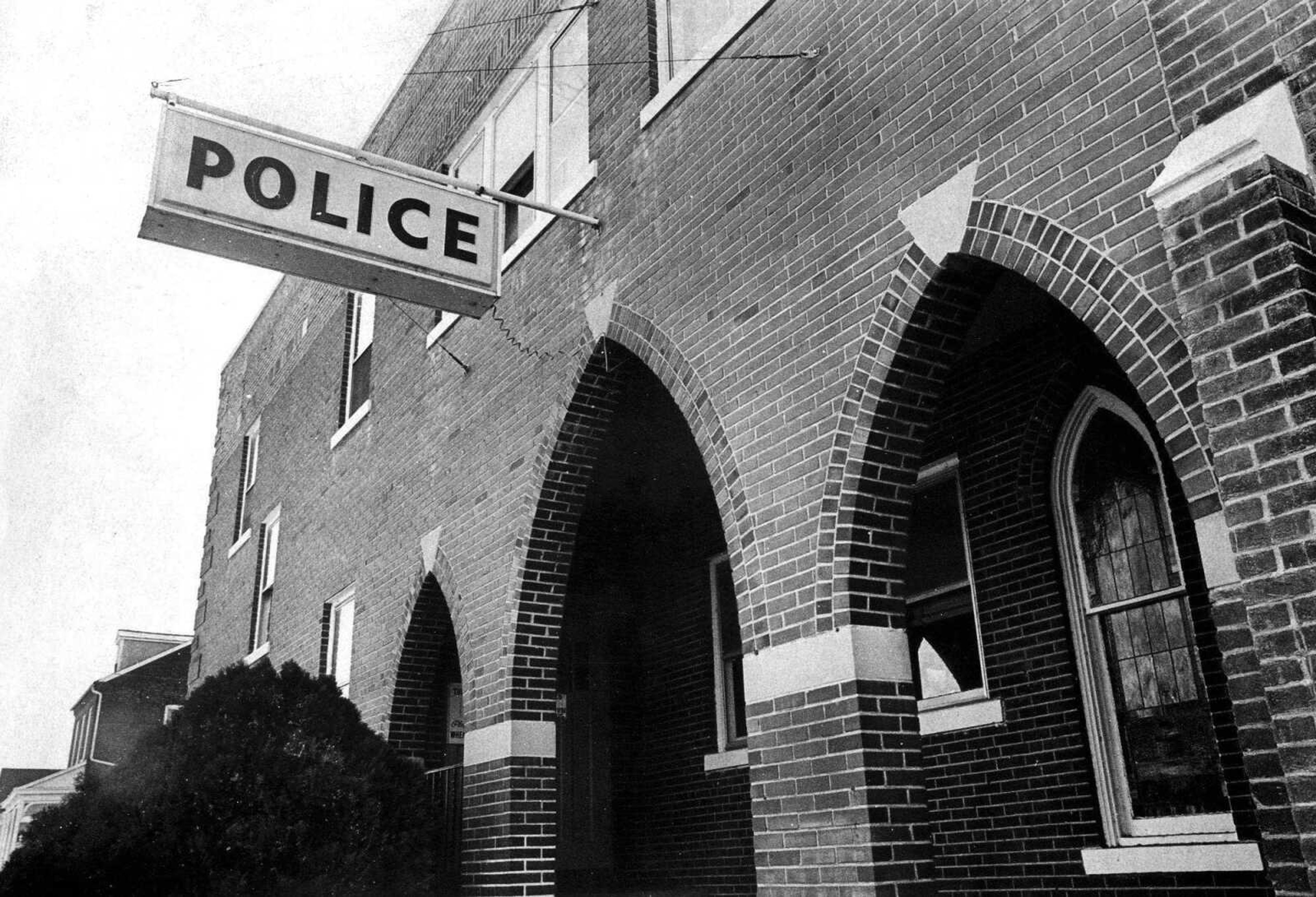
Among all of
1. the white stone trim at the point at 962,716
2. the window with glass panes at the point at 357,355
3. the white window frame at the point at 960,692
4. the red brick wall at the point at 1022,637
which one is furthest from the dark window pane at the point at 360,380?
the white stone trim at the point at 962,716

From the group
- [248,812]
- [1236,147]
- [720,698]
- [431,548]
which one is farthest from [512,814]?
[1236,147]

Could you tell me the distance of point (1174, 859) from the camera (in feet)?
20.6

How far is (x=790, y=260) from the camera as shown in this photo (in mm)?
6902

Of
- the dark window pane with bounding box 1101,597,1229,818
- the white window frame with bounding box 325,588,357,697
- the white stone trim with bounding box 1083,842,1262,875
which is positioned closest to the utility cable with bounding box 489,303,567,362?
the white window frame with bounding box 325,588,357,697

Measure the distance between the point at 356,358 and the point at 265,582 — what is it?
428 cm

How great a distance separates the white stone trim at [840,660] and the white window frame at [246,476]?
14251 mm

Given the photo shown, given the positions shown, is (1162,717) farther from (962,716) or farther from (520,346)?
(520,346)

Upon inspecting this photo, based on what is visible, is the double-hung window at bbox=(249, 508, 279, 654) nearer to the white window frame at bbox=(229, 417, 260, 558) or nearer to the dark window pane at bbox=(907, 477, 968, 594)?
the white window frame at bbox=(229, 417, 260, 558)

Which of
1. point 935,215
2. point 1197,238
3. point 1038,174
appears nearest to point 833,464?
point 935,215

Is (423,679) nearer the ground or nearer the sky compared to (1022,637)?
nearer the sky

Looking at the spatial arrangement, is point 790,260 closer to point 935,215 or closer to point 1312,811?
point 935,215

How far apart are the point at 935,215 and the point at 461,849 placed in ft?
20.1

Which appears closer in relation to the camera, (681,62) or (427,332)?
(681,62)

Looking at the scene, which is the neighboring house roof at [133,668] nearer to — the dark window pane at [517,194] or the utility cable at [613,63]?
the utility cable at [613,63]
